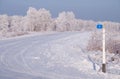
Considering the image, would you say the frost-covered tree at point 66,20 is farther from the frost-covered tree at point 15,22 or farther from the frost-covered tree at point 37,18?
the frost-covered tree at point 15,22

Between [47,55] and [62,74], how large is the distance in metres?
5.36

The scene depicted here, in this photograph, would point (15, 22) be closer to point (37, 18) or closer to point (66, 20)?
point (66, 20)

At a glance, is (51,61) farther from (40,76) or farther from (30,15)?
(30,15)

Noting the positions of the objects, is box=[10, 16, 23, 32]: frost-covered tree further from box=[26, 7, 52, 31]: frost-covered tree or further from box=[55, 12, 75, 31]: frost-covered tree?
box=[26, 7, 52, 31]: frost-covered tree

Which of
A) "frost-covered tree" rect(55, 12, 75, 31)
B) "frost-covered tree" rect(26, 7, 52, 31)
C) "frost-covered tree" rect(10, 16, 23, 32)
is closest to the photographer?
"frost-covered tree" rect(26, 7, 52, 31)

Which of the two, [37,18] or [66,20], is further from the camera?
[66,20]

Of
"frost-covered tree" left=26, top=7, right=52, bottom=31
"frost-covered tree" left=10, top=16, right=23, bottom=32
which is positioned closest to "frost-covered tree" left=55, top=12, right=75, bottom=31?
"frost-covered tree" left=26, top=7, right=52, bottom=31

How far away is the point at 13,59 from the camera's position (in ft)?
49.2

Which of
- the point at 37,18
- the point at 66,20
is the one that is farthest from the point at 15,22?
the point at 37,18

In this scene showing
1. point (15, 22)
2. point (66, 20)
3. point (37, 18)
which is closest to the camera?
point (37, 18)

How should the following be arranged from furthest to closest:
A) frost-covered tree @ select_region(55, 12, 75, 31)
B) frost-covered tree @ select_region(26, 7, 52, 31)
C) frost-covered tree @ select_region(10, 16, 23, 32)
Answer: frost-covered tree @ select_region(10, 16, 23, 32) → frost-covered tree @ select_region(55, 12, 75, 31) → frost-covered tree @ select_region(26, 7, 52, 31)

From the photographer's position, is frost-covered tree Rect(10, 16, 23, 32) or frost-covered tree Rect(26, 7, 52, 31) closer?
frost-covered tree Rect(26, 7, 52, 31)

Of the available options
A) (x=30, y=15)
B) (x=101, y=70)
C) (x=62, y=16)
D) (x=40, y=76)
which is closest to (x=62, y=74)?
(x=40, y=76)

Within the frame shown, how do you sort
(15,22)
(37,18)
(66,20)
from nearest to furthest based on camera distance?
1. (37,18)
2. (66,20)
3. (15,22)
